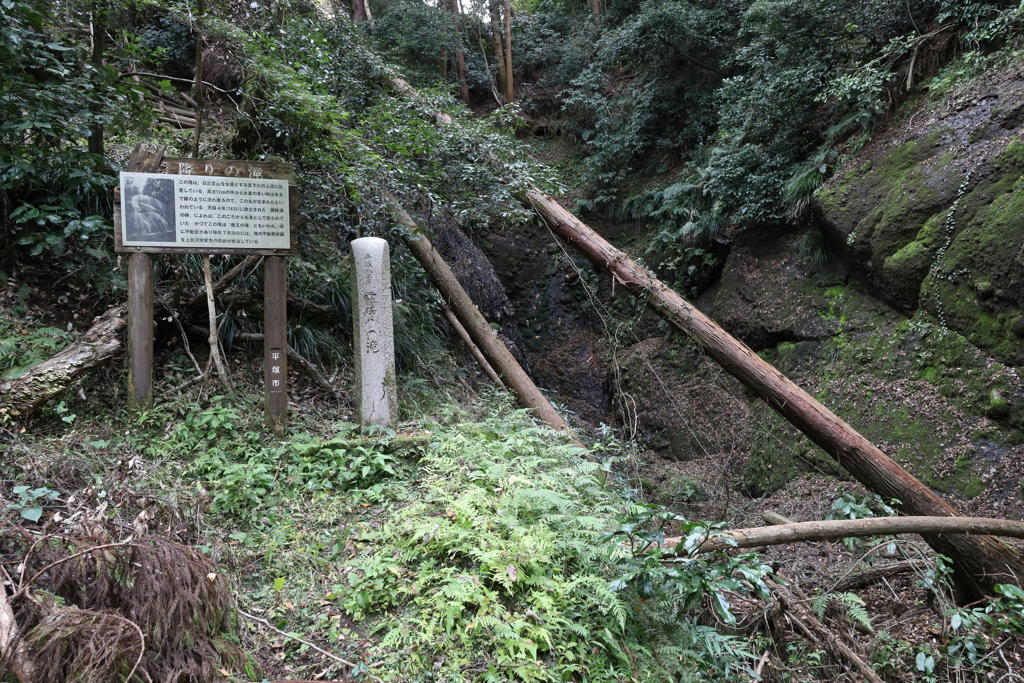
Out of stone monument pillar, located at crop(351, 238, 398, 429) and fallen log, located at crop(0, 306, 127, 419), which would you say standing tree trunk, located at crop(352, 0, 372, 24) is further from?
fallen log, located at crop(0, 306, 127, 419)

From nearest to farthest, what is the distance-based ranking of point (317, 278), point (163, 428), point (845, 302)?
point (163, 428)
point (317, 278)
point (845, 302)

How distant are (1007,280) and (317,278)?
8010 mm

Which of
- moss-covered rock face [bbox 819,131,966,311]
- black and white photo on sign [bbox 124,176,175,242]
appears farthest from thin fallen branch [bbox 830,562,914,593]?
black and white photo on sign [bbox 124,176,175,242]

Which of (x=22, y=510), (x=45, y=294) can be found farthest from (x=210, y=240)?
(x=22, y=510)

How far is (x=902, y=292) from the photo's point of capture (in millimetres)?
7797

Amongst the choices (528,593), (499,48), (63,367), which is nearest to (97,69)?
(63,367)

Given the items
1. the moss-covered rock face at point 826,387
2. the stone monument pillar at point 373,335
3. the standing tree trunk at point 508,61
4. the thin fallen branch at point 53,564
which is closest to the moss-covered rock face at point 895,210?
the moss-covered rock face at point 826,387

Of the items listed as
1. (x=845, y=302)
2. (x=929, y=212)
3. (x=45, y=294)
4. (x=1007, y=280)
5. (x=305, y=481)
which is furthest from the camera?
(x=845, y=302)

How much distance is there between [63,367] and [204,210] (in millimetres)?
1738

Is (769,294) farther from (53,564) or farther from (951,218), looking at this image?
(53,564)

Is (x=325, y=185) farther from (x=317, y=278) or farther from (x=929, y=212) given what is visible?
(x=929, y=212)

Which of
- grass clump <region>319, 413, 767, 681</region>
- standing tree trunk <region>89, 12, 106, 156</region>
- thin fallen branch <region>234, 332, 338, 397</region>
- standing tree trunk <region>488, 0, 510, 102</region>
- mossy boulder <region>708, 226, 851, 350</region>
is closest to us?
grass clump <region>319, 413, 767, 681</region>

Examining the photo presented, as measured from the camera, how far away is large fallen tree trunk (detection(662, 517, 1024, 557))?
317 centimetres

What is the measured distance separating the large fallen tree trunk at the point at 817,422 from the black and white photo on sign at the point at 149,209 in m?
5.07
